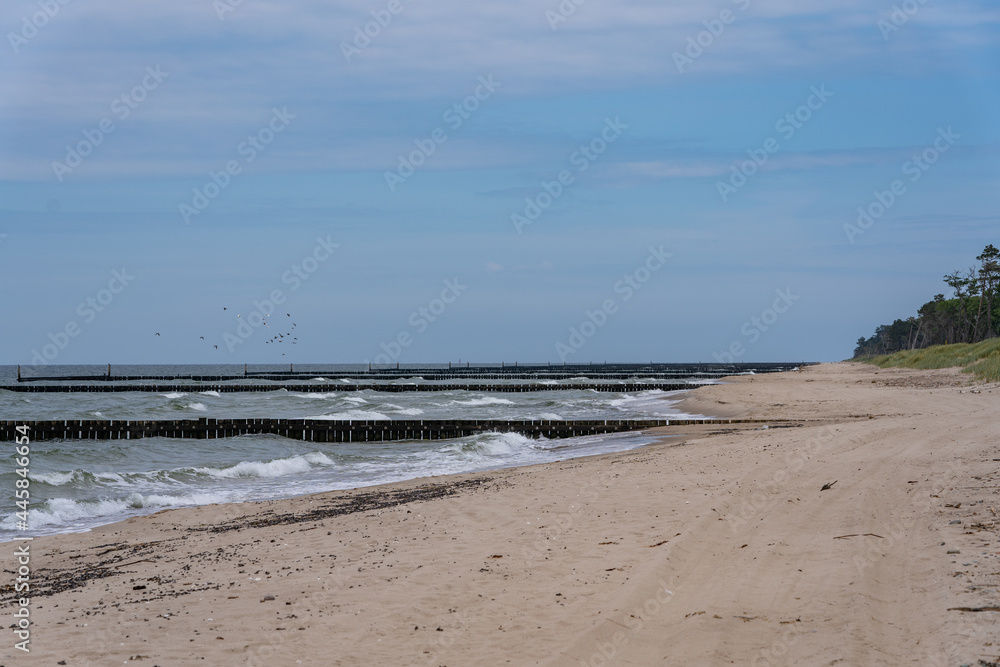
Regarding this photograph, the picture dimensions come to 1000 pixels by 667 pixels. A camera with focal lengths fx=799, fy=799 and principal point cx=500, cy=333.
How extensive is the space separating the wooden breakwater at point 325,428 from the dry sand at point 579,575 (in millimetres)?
14965

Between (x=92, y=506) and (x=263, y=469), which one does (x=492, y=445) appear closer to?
(x=263, y=469)

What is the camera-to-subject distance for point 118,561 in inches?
380

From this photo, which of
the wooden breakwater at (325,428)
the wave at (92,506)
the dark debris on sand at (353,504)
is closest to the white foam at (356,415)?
the wooden breakwater at (325,428)

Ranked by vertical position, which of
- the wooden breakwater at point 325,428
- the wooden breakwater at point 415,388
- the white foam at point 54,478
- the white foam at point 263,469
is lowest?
the wooden breakwater at point 415,388

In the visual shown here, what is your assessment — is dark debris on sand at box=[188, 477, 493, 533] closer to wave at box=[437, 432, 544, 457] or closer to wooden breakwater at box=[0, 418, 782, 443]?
wave at box=[437, 432, 544, 457]

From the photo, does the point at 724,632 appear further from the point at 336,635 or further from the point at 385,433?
the point at 385,433

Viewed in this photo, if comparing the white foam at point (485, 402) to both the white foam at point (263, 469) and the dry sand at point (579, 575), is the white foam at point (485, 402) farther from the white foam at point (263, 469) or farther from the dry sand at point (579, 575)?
the dry sand at point (579, 575)

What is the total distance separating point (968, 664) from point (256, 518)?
33.8 feet

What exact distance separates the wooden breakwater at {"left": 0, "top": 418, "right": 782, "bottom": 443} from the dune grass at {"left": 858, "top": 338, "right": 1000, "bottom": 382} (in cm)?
1729

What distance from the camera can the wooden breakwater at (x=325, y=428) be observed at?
91.5ft

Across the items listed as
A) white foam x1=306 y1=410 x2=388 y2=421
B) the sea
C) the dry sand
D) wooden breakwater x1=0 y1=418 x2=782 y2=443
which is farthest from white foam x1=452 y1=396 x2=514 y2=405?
the dry sand

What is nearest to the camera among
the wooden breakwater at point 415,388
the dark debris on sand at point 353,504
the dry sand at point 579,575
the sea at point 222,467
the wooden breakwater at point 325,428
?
the dry sand at point 579,575

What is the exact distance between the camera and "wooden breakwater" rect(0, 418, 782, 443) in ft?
91.5

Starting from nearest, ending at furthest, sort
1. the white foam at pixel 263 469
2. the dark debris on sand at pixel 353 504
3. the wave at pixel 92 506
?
the dark debris on sand at pixel 353 504 < the wave at pixel 92 506 < the white foam at pixel 263 469
